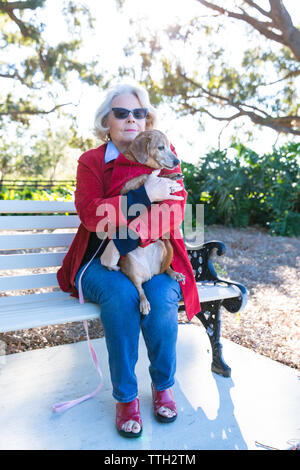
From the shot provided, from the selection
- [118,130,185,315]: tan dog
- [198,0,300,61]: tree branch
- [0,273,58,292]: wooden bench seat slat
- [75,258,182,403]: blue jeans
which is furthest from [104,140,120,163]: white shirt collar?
[198,0,300,61]: tree branch

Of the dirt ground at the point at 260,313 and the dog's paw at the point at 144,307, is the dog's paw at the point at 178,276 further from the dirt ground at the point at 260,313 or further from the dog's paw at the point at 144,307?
the dirt ground at the point at 260,313

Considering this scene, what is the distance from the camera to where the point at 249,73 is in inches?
416

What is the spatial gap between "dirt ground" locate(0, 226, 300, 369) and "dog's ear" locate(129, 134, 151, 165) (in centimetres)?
175

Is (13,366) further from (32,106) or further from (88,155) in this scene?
(32,106)

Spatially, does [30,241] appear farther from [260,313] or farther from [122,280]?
[260,313]

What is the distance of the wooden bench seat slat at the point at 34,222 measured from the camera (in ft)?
7.95

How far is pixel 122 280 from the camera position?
1907 millimetres

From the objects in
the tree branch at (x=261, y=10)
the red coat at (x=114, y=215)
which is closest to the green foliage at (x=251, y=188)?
the tree branch at (x=261, y=10)

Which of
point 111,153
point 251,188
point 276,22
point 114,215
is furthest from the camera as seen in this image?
point 251,188

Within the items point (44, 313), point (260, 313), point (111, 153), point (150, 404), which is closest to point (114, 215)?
point (111, 153)

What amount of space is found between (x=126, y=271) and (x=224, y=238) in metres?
5.34

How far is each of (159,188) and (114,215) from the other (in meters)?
0.27

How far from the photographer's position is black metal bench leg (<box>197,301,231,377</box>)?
2447 millimetres

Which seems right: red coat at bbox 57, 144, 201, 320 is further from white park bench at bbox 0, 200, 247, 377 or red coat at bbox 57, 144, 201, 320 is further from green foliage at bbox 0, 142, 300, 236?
green foliage at bbox 0, 142, 300, 236
